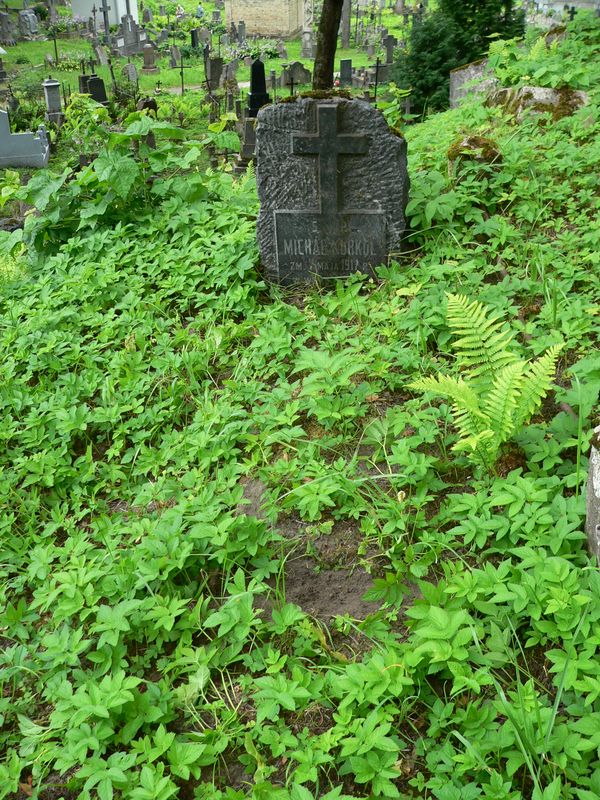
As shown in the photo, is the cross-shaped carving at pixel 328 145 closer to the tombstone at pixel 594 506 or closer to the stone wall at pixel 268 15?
the tombstone at pixel 594 506

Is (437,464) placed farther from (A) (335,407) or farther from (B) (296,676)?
(B) (296,676)

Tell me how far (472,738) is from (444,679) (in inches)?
9.0

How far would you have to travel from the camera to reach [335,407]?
3338mm

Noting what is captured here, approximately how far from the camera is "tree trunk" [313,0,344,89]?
831 cm

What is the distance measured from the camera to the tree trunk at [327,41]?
8312 mm

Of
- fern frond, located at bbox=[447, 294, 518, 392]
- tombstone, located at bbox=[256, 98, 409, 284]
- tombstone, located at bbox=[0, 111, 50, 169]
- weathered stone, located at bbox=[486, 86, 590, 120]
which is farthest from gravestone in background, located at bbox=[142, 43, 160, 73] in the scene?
fern frond, located at bbox=[447, 294, 518, 392]

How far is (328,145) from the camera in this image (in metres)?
4.38

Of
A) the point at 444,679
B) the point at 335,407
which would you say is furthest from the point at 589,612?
the point at 335,407

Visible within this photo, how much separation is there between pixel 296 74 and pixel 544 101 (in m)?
10.3

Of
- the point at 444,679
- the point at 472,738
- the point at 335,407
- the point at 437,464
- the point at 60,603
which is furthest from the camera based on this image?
the point at 335,407

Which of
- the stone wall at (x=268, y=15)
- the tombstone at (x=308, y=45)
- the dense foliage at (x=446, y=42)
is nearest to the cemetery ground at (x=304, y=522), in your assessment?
the dense foliage at (x=446, y=42)

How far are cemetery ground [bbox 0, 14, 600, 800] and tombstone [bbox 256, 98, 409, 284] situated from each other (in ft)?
0.57

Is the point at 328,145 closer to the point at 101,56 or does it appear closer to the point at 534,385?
the point at 534,385

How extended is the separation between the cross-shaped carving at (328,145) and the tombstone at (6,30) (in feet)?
64.2
